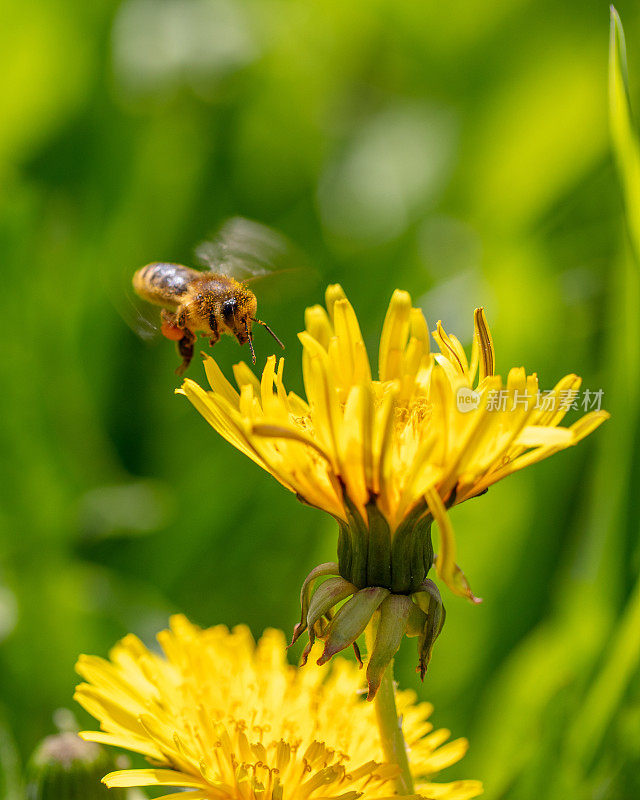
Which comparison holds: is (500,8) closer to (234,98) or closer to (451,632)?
(234,98)

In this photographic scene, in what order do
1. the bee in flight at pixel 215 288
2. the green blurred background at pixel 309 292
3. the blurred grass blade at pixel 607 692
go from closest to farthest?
the bee in flight at pixel 215 288, the blurred grass blade at pixel 607 692, the green blurred background at pixel 309 292

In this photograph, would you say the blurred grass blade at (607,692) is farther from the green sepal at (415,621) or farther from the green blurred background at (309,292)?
the green sepal at (415,621)

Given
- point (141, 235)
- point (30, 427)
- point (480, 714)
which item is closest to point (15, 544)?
point (30, 427)

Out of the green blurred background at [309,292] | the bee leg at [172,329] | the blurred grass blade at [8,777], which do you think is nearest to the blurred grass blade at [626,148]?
the green blurred background at [309,292]

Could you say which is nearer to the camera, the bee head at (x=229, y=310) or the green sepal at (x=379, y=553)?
the green sepal at (x=379, y=553)

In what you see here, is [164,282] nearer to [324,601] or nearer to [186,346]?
[186,346]

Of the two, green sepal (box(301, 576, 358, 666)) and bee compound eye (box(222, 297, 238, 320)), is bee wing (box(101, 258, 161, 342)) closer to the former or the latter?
bee compound eye (box(222, 297, 238, 320))
